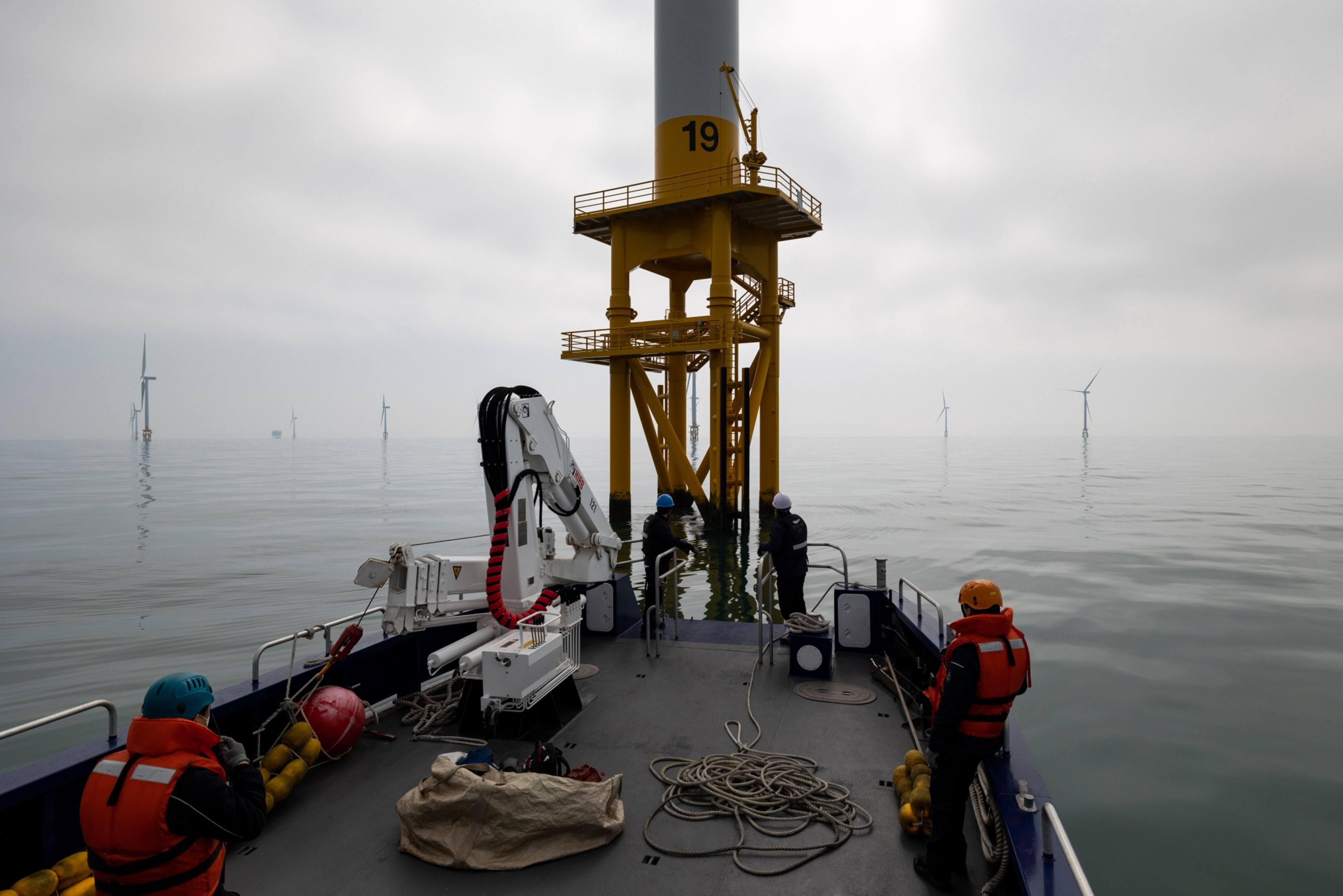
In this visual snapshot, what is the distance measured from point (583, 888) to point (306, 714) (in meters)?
3.08

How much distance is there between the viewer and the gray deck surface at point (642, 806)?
14.2 ft

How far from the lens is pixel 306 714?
590 cm

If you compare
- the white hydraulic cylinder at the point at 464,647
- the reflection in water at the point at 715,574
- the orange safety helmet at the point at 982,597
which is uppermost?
the orange safety helmet at the point at 982,597

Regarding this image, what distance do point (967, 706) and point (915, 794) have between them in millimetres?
1172

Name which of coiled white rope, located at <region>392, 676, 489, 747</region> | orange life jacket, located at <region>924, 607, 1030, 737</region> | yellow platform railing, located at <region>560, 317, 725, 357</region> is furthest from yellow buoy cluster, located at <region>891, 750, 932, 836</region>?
yellow platform railing, located at <region>560, 317, 725, 357</region>

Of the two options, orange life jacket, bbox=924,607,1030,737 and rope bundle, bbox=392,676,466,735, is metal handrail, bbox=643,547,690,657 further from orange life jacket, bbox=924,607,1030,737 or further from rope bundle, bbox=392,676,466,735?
orange life jacket, bbox=924,607,1030,737

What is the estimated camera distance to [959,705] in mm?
4039

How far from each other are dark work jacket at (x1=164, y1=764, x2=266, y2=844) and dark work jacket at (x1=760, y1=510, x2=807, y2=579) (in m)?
7.16

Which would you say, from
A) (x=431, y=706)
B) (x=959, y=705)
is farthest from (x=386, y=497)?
(x=959, y=705)

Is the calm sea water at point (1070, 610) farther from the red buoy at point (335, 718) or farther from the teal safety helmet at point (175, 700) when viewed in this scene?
the teal safety helmet at point (175, 700)

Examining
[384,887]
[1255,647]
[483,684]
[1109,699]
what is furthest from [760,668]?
[1255,647]

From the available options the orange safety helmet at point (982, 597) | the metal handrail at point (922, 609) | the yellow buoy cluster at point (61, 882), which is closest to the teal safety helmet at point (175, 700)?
the yellow buoy cluster at point (61, 882)

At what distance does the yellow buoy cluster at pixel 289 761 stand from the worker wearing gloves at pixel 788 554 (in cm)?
577

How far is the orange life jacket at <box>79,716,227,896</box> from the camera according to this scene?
288 centimetres
